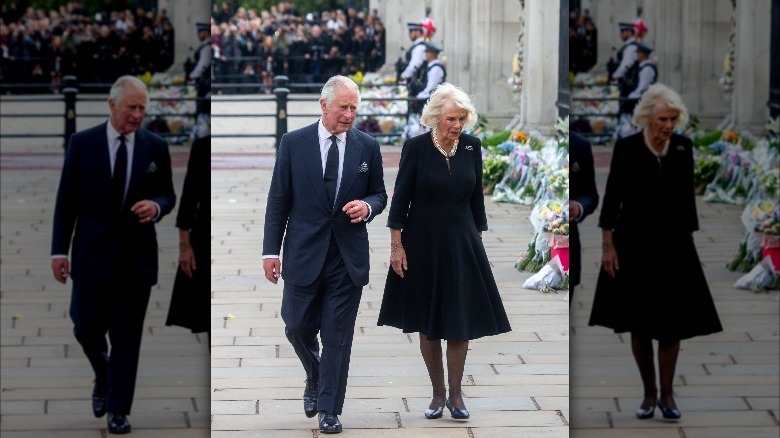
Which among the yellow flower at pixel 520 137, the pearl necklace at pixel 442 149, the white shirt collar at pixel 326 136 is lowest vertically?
the yellow flower at pixel 520 137

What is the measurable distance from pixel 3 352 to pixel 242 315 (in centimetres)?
121

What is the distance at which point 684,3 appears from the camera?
2.96 metres

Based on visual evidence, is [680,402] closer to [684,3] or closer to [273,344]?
[684,3]

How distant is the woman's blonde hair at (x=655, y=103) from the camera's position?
3051mm

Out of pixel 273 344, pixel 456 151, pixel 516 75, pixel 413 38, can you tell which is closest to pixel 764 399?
pixel 456 151

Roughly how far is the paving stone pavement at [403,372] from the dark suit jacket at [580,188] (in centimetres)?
174

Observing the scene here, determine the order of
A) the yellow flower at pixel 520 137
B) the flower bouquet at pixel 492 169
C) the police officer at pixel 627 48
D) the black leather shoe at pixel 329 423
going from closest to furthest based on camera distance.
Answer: the police officer at pixel 627 48, the black leather shoe at pixel 329 423, the flower bouquet at pixel 492 169, the yellow flower at pixel 520 137

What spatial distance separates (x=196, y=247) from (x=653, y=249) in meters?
1.32

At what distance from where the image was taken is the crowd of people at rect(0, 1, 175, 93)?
2988mm

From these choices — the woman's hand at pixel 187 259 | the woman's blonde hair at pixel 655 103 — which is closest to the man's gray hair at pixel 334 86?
the woman's hand at pixel 187 259

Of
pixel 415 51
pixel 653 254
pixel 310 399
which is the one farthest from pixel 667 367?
pixel 415 51

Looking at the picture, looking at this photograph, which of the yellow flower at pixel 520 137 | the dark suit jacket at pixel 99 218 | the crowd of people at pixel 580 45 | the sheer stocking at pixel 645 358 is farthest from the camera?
the yellow flower at pixel 520 137

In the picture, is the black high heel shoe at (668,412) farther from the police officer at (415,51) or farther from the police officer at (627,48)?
the police officer at (415,51)

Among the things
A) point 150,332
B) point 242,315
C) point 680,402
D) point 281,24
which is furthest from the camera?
point 281,24
